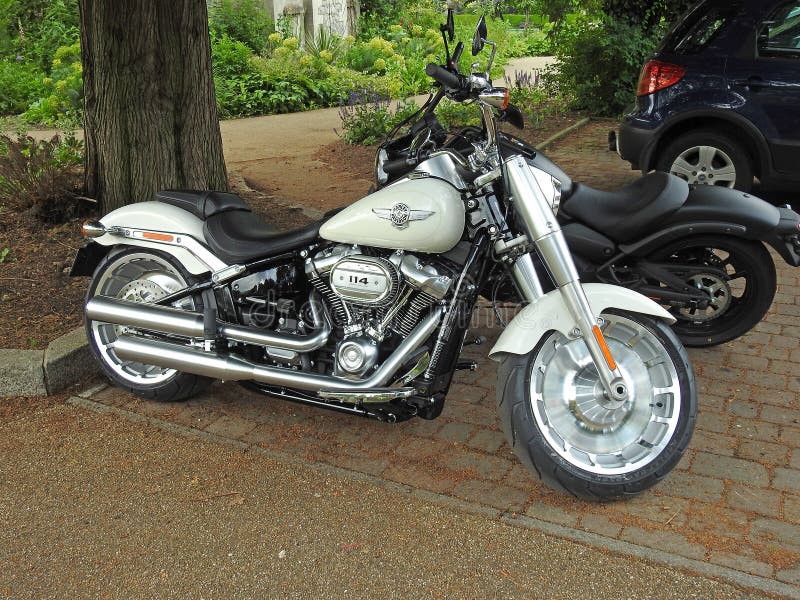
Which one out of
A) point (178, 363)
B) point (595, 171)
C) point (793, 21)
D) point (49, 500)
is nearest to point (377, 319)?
point (178, 363)

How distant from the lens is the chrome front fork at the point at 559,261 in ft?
11.1

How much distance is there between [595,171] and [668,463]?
6345 mm

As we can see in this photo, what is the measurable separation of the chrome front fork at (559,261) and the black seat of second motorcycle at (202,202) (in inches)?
64.0

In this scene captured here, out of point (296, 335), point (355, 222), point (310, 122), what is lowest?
point (310, 122)

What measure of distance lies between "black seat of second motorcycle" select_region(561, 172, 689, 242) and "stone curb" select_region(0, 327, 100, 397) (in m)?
2.92

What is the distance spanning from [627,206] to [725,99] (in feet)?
10.4

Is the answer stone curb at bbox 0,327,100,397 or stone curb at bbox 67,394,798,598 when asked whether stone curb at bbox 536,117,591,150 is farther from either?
stone curb at bbox 67,394,798,598

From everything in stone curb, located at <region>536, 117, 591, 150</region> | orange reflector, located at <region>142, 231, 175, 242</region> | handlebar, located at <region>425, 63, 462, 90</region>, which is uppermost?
handlebar, located at <region>425, 63, 462, 90</region>

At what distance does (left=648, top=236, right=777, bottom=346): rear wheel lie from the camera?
474 centimetres

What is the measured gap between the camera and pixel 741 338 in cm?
525

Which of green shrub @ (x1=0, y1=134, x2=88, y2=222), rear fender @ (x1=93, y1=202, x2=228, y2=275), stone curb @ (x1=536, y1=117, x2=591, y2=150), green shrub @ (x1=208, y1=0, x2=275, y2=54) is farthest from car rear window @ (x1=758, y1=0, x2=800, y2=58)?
green shrub @ (x1=208, y1=0, x2=275, y2=54)

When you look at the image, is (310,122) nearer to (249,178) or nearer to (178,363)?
(249,178)

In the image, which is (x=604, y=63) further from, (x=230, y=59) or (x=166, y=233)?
(x=166, y=233)

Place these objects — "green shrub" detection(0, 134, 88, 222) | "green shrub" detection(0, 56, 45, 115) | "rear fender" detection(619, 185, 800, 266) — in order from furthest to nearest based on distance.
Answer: "green shrub" detection(0, 56, 45, 115) → "green shrub" detection(0, 134, 88, 222) → "rear fender" detection(619, 185, 800, 266)
